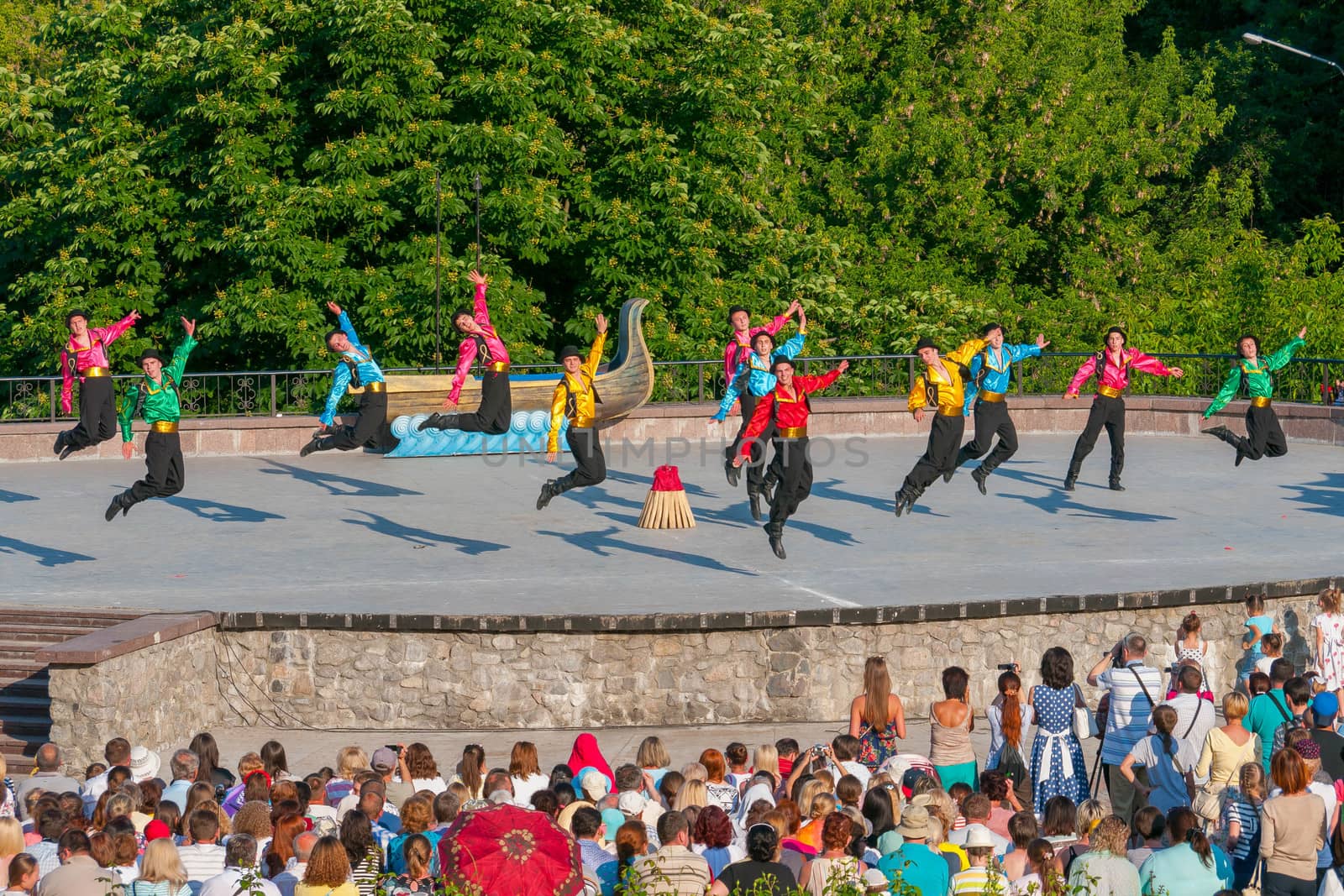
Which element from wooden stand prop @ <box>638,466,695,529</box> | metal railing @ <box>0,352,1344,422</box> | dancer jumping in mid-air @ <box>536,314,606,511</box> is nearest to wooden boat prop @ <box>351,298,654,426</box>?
metal railing @ <box>0,352,1344,422</box>

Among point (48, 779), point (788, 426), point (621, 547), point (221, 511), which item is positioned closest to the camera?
point (48, 779)

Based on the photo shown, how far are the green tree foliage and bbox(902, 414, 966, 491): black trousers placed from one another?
12568mm

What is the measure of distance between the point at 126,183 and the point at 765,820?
80.0 ft

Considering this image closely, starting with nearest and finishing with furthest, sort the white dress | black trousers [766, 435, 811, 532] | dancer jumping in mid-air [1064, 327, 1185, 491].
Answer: the white dress < black trousers [766, 435, 811, 532] < dancer jumping in mid-air [1064, 327, 1185, 491]

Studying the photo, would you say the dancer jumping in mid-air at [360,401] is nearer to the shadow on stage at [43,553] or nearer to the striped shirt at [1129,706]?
the shadow on stage at [43,553]

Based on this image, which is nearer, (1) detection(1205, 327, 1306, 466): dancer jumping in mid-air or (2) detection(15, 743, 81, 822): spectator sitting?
(2) detection(15, 743, 81, 822): spectator sitting

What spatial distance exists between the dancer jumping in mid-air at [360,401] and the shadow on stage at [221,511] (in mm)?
2138

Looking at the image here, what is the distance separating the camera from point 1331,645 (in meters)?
13.0

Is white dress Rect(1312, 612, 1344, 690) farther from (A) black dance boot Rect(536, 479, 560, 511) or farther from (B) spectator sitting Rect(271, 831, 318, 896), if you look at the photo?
(B) spectator sitting Rect(271, 831, 318, 896)

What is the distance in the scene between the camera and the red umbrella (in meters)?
7.48

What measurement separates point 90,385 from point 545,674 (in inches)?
269

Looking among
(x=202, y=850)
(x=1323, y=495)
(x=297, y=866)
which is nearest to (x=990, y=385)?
(x=1323, y=495)

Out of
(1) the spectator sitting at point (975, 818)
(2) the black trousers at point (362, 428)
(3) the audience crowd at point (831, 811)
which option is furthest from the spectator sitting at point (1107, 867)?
(2) the black trousers at point (362, 428)

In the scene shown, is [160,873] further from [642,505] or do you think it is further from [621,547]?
[642,505]
